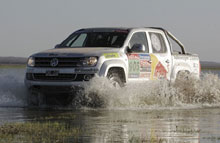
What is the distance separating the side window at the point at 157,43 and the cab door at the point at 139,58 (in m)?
0.28

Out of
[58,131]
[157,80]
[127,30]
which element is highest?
[127,30]

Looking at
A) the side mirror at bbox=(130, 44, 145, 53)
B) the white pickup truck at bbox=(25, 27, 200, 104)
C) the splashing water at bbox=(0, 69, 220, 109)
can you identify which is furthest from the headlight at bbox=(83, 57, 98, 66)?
the side mirror at bbox=(130, 44, 145, 53)

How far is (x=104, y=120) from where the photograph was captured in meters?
10.5

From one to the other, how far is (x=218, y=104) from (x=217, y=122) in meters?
4.97

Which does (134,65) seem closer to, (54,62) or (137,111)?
(137,111)

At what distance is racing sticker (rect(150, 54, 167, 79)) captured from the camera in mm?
14031

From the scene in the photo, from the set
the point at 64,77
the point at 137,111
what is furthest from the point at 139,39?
the point at 64,77

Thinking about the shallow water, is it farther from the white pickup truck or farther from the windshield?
the windshield

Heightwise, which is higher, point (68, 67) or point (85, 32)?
point (85, 32)

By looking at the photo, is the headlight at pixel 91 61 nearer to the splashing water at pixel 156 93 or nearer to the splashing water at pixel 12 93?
the splashing water at pixel 156 93

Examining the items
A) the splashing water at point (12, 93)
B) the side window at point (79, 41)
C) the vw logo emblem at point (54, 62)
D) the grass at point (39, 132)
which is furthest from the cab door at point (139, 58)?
the grass at point (39, 132)

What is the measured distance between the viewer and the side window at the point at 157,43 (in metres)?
14.4

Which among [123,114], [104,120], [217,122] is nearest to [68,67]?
[123,114]

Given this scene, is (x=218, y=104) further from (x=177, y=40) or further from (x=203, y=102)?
(x=177, y=40)
